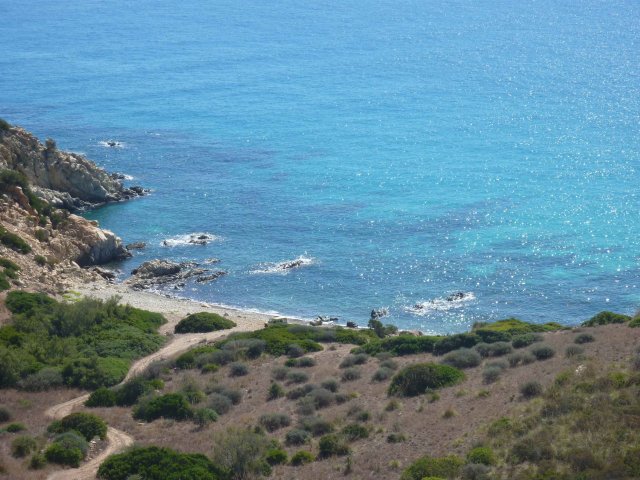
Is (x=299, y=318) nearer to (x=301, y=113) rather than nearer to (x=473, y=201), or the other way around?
(x=473, y=201)

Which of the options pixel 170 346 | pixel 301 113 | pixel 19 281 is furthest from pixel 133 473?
pixel 301 113

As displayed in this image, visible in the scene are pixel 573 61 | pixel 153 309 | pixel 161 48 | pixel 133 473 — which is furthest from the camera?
pixel 161 48

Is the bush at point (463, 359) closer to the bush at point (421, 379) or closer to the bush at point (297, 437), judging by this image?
the bush at point (421, 379)

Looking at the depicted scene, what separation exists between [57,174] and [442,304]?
41654 millimetres

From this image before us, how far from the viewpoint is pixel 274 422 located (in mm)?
40469

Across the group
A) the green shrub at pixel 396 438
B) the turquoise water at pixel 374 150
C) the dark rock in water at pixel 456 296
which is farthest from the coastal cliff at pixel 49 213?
the green shrub at pixel 396 438

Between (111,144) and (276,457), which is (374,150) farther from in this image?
(276,457)

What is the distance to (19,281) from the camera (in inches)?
2586

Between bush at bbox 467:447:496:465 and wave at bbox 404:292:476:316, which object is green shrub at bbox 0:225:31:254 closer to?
→ wave at bbox 404:292:476:316

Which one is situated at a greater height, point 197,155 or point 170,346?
point 197,155

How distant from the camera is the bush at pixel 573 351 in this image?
4384 centimetres

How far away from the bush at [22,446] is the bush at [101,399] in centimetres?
737

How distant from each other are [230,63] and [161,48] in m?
20.6

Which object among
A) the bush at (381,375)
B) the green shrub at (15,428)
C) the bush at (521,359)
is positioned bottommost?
the green shrub at (15,428)
